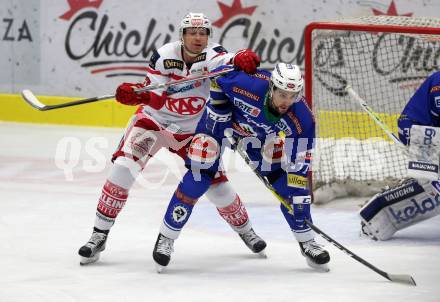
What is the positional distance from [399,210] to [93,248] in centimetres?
168

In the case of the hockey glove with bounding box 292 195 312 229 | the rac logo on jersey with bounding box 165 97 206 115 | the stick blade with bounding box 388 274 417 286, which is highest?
the rac logo on jersey with bounding box 165 97 206 115

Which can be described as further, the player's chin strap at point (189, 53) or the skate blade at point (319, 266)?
the player's chin strap at point (189, 53)

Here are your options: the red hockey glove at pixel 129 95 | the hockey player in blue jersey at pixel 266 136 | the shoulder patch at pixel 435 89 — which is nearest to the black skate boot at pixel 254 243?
the hockey player in blue jersey at pixel 266 136

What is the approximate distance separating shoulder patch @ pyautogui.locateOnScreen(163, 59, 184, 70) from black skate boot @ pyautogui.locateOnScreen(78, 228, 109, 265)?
0.86 metres

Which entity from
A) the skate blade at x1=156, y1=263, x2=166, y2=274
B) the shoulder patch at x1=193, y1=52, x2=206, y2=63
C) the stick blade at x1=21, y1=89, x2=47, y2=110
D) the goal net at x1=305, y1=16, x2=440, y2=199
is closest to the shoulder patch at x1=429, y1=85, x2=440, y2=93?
the goal net at x1=305, y1=16, x2=440, y2=199

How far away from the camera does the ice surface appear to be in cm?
447

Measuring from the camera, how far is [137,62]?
938cm

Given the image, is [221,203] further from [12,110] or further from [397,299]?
[12,110]

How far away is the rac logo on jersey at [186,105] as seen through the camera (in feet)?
17.1

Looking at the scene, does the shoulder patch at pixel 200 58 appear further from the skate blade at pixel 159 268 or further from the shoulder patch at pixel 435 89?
the shoulder patch at pixel 435 89

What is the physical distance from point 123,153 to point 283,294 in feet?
3.60

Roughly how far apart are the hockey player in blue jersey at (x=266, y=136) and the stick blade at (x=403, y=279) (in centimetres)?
33

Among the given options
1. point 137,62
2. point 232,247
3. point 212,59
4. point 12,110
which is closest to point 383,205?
point 232,247

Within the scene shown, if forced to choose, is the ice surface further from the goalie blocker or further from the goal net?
the goal net
